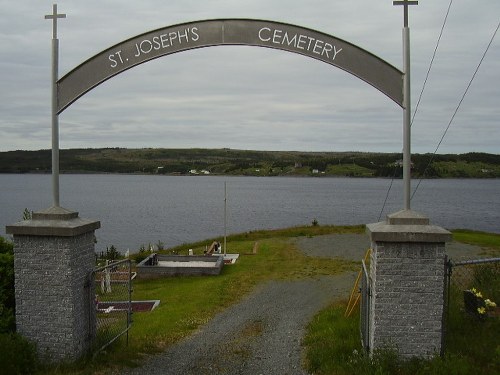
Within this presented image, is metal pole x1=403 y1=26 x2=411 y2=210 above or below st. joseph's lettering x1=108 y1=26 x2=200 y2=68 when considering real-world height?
below

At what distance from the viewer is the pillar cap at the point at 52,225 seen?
7293 millimetres

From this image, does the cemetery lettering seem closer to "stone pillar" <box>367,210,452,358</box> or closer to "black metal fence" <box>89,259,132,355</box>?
"stone pillar" <box>367,210,452,358</box>

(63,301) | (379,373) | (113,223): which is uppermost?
(63,301)

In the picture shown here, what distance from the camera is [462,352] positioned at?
287 inches

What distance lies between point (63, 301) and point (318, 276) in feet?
40.3

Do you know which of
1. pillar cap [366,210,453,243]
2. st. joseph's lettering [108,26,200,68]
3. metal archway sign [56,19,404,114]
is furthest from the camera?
st. joseph's lettering [108,26,200,68]

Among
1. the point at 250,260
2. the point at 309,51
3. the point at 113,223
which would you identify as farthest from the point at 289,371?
the point at 113,223

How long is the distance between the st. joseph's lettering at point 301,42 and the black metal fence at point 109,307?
408cm

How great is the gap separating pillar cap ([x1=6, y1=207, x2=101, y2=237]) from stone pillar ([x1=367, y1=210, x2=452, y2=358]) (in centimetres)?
392

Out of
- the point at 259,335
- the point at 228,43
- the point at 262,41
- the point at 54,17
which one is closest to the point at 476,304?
the point at 259,335

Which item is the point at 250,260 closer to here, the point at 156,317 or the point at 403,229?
the point at 156,317

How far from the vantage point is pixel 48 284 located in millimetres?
7402

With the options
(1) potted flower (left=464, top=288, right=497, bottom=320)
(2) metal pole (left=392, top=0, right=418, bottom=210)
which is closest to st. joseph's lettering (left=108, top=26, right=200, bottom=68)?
(2) metal pole (left=392, top=0, right=418, bottom=210)

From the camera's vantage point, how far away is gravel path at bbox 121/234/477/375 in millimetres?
8250
